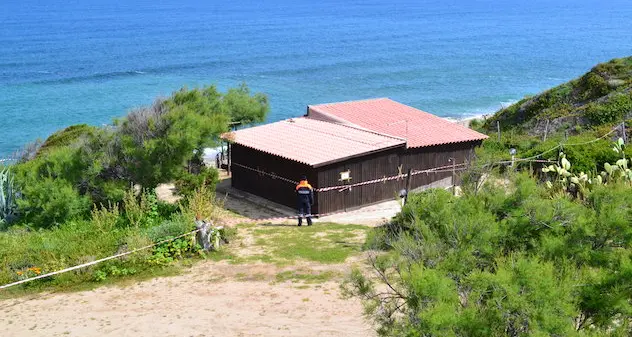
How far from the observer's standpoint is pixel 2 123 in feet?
180

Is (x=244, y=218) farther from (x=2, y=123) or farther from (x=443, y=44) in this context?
(x=443, y=44)

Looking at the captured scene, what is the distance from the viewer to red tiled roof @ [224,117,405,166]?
73.3 feet

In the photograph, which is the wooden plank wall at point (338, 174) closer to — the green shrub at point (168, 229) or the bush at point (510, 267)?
the green shrub at point (168, 229)

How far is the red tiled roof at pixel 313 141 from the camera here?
22328 mm

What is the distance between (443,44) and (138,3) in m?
109

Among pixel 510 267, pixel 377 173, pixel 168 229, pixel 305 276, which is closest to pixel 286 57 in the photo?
pixel 377 173

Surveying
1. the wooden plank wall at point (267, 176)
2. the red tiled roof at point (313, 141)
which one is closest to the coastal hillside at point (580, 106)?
the red tiled roof at point (313, 141)

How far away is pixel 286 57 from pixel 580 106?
53.1m

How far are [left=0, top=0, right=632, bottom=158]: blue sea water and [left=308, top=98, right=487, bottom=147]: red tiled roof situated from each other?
21.0 feet

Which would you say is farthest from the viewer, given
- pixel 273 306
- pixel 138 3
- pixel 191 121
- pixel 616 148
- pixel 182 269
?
pixel 138 3

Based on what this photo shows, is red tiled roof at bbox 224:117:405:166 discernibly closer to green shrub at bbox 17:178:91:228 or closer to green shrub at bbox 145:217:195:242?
green shrub at bbox 17:178:91:228

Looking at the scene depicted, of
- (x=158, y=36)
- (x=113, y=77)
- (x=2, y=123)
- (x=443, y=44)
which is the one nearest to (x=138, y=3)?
(x=158, y=36)

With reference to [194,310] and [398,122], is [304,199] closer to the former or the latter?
[194,310]

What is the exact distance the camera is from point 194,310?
528 inches
